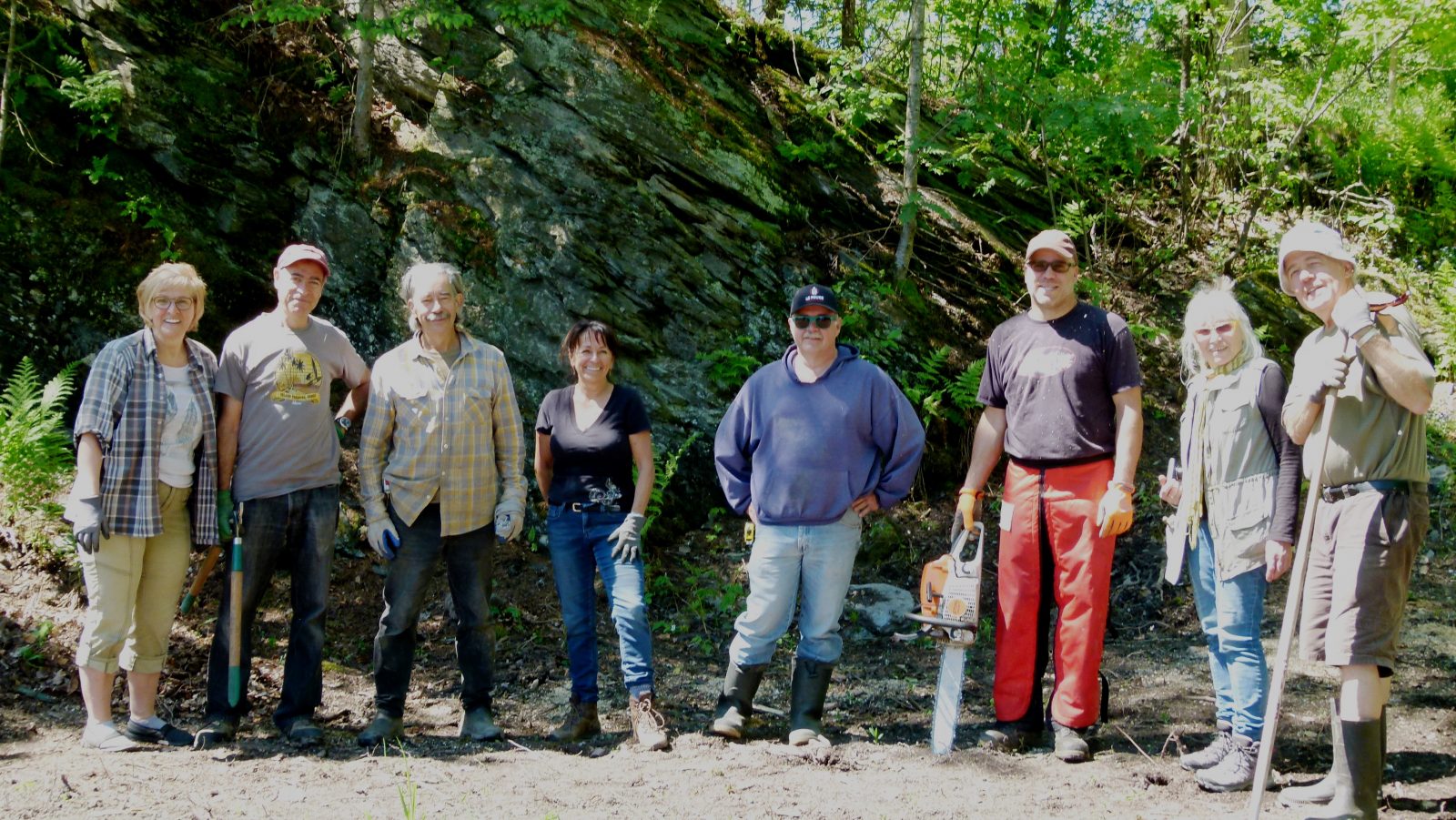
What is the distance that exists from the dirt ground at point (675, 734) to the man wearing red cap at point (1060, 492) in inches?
13.3

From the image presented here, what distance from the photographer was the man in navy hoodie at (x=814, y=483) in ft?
16.3

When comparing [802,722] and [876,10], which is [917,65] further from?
[802,722]

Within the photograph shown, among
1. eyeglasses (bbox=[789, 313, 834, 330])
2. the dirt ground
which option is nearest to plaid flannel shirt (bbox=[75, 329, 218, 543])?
the dirt ground

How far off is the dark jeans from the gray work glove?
50.6 inches

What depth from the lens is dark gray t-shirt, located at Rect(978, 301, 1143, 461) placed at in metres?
4.87

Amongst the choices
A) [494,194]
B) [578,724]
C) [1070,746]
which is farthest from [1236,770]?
[494,194]

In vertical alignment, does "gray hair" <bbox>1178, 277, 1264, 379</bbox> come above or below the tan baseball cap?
below

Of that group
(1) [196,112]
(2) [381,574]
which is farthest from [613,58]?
(2) [381,574]

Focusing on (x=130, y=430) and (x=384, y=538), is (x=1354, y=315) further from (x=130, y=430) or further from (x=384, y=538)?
(x=130, y=430)

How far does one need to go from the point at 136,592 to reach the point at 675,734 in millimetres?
2753

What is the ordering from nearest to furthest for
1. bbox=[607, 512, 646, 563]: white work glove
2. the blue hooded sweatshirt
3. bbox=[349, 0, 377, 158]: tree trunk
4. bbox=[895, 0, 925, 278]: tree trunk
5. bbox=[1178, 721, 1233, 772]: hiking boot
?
1. bbox=[1178, 721, 1233, 772]: hiking boot
2. the blue hooded sweatshirt
3. bbox=[607, 512, 646, 563]: white work glove
4. bbox=[349, 0, 377, 158]: tree trunk
5. bbox=[895, 0, 925, 278]: tree trunk

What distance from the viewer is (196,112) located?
856 cm

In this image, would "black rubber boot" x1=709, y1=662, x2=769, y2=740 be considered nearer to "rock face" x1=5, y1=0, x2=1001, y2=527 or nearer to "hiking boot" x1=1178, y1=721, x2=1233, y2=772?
"hiking boot" x1=1178, y1=721, x2=1233, y2=772

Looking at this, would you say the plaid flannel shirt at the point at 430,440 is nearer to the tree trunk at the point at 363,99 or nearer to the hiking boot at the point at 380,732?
the hiking boot at the point at 380,732
